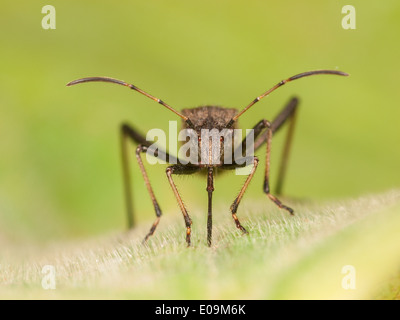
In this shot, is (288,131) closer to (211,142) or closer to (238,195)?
(211,142)

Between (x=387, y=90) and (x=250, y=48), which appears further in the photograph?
(x=250, y=48)

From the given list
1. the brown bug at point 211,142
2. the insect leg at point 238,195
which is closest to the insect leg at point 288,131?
the brown bug at point 211,142

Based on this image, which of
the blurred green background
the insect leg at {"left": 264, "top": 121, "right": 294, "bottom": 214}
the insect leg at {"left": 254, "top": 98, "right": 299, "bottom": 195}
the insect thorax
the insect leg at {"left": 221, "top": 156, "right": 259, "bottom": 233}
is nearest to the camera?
the insect leg at {"left": 221, "top": 156, "right": 259, "bottom": 233}

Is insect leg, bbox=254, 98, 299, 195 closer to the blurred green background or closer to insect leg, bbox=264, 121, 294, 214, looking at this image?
the blurred green background

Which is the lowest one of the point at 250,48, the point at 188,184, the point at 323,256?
the point at 188,184

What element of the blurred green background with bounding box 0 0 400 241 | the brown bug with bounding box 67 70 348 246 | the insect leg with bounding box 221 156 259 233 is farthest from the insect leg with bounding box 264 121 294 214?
the blurred green background with bounding box 0 0 400 241

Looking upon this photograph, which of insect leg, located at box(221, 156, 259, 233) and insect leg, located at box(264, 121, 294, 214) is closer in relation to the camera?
insect leg, located at box(221, 156, 259, 233)
